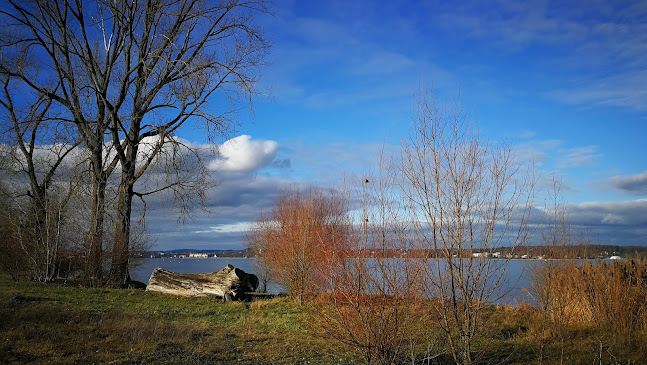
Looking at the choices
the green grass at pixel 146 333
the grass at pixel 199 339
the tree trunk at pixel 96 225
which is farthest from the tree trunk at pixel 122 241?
the grass at pixel 199 339

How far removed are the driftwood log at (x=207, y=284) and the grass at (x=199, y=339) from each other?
244 cm

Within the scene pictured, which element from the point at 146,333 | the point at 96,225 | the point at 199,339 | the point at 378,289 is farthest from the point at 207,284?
the point at 378,289

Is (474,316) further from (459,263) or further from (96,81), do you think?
(96,81)

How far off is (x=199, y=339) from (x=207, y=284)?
682 cm

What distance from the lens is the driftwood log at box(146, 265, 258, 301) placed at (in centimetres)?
1443

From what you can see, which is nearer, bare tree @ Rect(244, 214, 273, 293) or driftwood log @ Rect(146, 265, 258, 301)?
driftwood log @ Rect(146, 265, 258, 301)

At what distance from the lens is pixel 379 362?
6113mm

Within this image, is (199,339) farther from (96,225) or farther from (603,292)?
(96,225)

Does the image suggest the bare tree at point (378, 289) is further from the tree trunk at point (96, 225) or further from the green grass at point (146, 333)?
the tree trunk at point (96, 225)

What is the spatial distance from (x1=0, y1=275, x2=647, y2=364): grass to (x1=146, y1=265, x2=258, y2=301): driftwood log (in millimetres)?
2442

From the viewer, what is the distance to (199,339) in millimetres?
8188

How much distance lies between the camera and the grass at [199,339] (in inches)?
268

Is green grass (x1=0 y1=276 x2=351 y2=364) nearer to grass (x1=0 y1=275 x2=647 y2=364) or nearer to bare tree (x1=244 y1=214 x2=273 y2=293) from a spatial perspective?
grass (x1=0 y1=275 x2=647 y2=364)

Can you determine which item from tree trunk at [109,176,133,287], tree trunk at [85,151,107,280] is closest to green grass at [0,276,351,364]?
tree trunk at [85,151,107,280]
